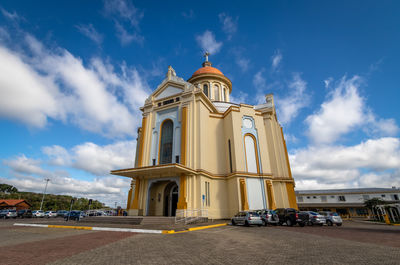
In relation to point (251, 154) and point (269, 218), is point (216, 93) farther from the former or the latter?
point (269, 218)

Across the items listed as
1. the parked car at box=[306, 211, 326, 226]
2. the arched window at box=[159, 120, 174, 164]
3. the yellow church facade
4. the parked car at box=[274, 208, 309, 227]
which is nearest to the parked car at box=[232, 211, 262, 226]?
the parked car at box=[274, 208, 309, 227]

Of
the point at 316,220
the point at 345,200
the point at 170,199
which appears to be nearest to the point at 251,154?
the point at 316,220

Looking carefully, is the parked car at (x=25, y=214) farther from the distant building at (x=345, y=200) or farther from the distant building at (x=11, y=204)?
the distant building at (x=345, y=200)

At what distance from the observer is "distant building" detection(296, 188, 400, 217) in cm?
4506

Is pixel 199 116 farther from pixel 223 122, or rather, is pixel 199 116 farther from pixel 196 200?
pixel 196 200

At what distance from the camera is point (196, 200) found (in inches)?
789

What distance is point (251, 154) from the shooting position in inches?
963

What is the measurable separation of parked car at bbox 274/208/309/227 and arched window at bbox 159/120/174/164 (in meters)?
12.8

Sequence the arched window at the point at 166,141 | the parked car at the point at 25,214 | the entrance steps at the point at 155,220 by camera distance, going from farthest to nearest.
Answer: the parked car at the point at 25,214 < the arched window at the point at 166,141 < the entrance steps at the point at 155,220

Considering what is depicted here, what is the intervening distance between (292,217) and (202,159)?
9793 mm

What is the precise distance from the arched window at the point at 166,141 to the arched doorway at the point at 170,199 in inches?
117

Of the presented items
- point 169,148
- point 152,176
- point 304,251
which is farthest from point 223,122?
point 304,251

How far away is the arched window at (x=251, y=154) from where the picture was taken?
77.2 ft

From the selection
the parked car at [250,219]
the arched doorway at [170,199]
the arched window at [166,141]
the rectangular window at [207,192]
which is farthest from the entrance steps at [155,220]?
the arched window at [166,141]
